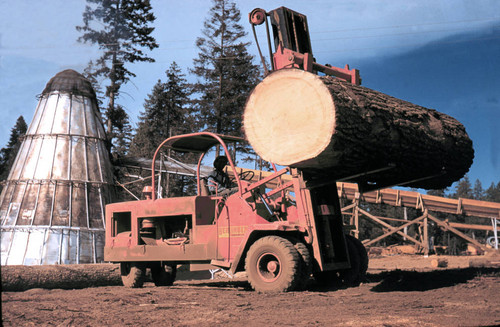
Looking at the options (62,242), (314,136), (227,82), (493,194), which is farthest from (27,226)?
(493,194)

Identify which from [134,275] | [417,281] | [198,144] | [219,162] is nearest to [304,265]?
[417,281]

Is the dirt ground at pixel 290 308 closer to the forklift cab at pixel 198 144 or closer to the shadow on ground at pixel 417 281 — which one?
the shadow on ground at pixel 417 281

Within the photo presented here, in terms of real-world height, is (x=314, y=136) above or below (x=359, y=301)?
above

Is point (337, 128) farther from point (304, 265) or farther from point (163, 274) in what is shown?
point (163, 274)

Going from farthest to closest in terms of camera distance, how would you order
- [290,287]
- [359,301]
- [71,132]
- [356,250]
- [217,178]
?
[71,132], [217,178], [356,250], [290,287], [359,301]

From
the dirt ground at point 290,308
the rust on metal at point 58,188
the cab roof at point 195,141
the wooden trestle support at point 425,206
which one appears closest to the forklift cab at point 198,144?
the cab roof at point 195,141

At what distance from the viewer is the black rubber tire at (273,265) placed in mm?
7098

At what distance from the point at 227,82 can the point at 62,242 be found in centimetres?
1872

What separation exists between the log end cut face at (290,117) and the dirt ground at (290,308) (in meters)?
2.05

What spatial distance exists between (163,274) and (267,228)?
13.1 feet

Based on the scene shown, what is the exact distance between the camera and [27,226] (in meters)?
19.6

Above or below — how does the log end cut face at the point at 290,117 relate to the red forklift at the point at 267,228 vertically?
above

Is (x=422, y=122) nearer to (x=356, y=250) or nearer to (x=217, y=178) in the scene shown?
(x=356, y=250)

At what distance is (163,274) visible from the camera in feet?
34.7
